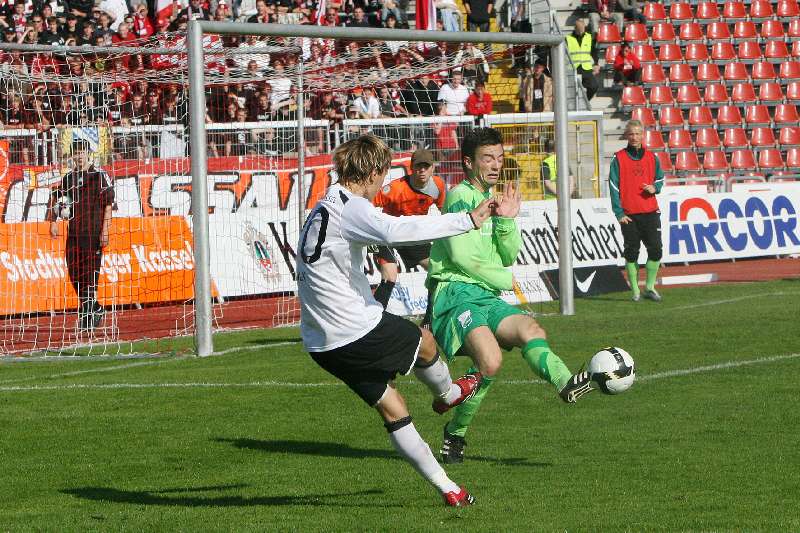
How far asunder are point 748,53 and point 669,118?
349 cm

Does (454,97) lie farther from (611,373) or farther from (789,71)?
(789,71)

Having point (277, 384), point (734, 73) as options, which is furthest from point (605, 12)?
point (277, 384)

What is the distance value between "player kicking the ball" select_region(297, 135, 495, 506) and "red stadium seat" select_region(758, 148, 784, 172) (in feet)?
81.3

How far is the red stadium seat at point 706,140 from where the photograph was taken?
29.6 metres

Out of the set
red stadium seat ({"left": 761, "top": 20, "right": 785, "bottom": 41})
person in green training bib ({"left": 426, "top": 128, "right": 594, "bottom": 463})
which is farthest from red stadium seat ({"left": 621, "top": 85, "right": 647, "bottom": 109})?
person in green training bib ({"left": 426, "top": 128, "right": 594, "bottom": 463})

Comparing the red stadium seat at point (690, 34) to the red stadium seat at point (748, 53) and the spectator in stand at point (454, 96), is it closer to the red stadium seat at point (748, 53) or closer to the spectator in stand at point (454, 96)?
the red stadium seat at point (748, 53)

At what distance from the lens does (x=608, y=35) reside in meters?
30.4

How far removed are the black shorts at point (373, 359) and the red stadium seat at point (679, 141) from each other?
23661mm

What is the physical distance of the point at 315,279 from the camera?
6.42 meters

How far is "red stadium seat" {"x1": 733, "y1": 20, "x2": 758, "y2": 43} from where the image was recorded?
31828mm

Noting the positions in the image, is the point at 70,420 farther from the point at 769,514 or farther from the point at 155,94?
the point at 155,94

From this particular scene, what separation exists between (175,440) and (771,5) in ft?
89.4

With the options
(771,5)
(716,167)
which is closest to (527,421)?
(716,167)

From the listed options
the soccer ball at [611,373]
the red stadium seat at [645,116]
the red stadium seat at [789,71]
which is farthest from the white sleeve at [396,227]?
the red stadium seat at [789,71]
